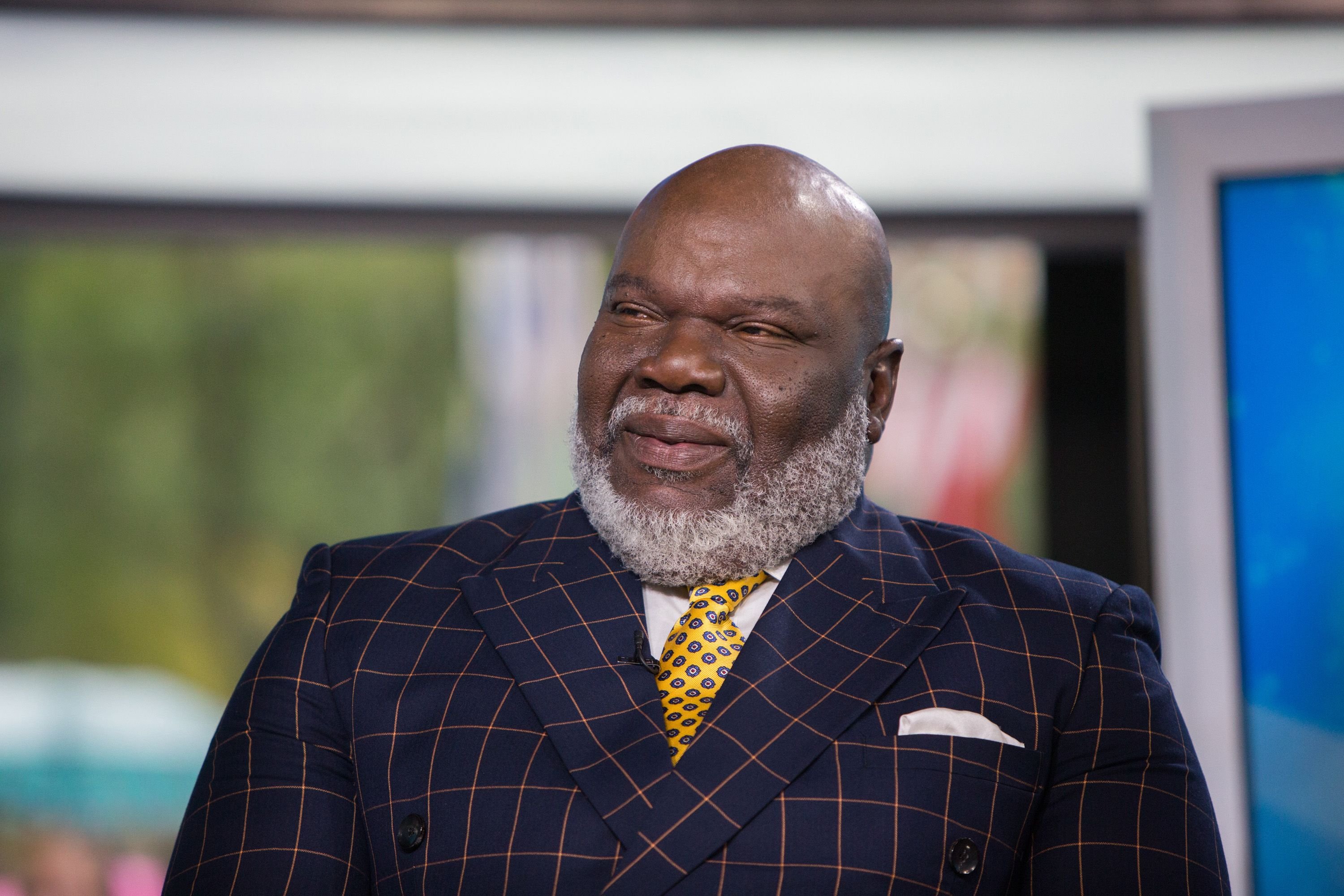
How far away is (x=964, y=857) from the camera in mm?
1391

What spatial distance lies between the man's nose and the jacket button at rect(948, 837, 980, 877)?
58cm

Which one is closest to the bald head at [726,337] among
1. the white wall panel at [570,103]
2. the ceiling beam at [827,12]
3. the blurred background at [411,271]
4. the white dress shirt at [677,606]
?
the white dress shirt at [677,606]

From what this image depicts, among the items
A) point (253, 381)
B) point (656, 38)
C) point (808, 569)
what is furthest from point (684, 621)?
point (253, 381)

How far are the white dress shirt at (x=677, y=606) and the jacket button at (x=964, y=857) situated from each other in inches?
14.3

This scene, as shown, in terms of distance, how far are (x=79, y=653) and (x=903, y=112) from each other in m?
5.37

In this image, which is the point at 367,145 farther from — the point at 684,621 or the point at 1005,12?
the point at 684,621

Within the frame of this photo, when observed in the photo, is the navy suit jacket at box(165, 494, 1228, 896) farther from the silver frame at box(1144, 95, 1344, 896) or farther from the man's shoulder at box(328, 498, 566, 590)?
the silver frame at box(1144, 95, 1344, 896)

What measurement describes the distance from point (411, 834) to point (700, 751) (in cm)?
33

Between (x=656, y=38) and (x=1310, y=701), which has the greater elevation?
(x=656, y=38)

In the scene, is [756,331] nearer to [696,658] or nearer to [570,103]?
[696,658]

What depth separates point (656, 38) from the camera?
9.73 feet

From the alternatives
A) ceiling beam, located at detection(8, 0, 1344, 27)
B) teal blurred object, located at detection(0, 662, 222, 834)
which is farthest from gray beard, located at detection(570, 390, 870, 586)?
teal blurred object, located at detection(0, 662, 222, 834)

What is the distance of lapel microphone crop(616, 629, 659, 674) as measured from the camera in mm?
1515

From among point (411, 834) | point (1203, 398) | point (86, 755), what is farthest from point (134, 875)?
point (1203, 398)
